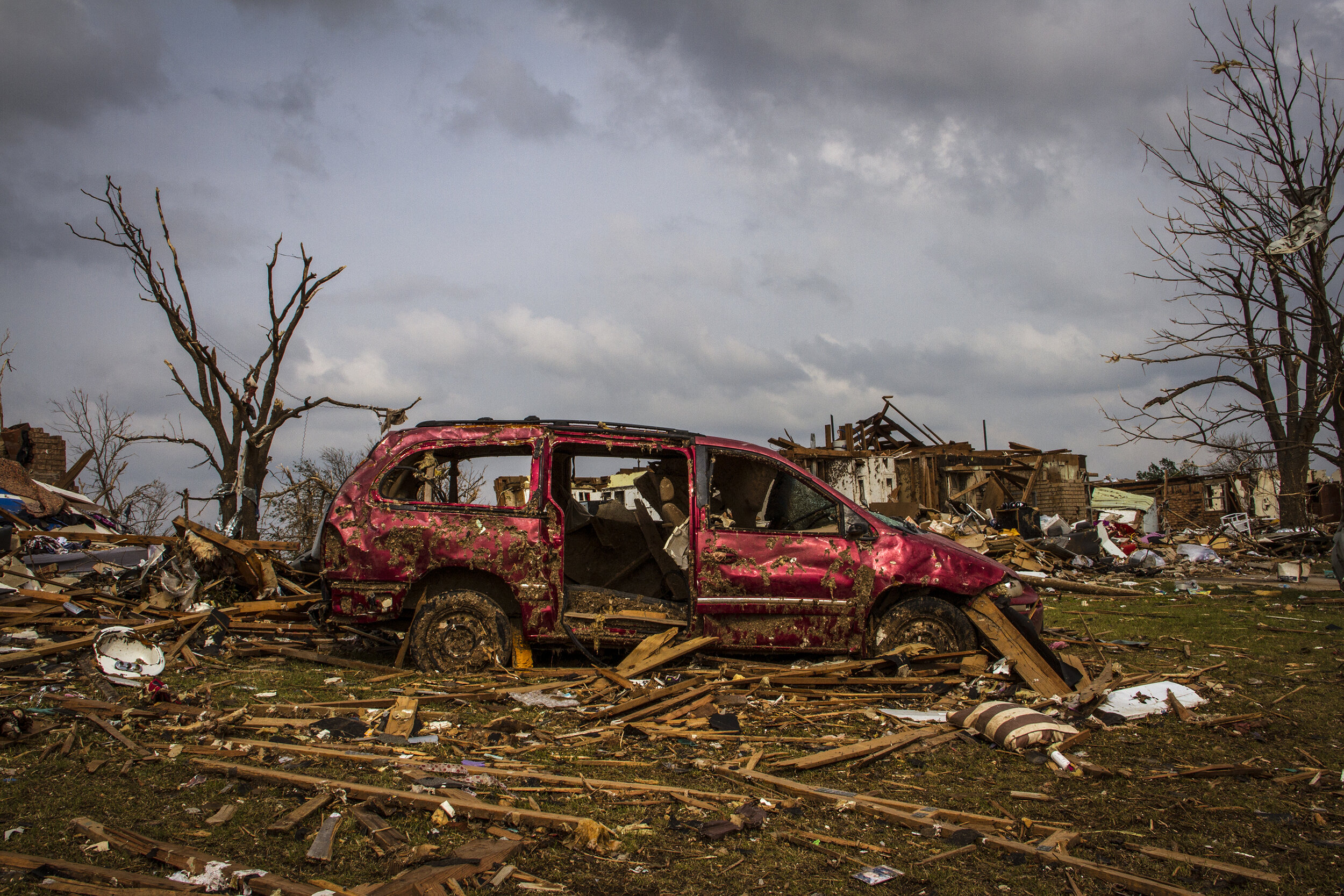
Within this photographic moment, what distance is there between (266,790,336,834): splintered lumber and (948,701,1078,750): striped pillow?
359cm

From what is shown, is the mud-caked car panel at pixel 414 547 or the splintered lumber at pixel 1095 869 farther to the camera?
the mud-caked car panel at pixel 414 547

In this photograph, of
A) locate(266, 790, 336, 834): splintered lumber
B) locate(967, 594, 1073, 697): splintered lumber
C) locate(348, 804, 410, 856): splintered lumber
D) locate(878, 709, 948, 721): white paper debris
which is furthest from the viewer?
locate(967, 594, 1073, 697): splintered lumber

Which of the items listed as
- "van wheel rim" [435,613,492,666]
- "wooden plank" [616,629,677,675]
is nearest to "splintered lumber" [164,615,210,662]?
"van wheel rim" [435,613,492,666]

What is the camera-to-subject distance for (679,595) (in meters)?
7.08

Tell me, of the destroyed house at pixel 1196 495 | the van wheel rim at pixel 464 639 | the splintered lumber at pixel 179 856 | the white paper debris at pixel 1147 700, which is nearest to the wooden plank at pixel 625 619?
the van wheel rim at pixel 464 639

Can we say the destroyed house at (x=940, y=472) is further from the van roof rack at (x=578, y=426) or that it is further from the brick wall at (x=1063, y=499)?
the van roof rack at (x=578, y=426)

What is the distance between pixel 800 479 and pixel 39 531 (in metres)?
9.31

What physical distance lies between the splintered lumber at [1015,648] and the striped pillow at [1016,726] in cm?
87

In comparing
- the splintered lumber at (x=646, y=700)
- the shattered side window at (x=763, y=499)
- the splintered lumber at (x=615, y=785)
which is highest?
the shattered side window at (x=763, y=499)

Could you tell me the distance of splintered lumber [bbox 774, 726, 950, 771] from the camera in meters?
4.19

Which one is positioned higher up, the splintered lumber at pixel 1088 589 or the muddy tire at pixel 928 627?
the muddy tire at pixel 928 627

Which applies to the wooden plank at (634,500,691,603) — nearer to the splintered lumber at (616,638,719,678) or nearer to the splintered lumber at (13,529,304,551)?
the splintered lumber at (616,638,719,678)

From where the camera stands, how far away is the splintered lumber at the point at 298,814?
10.3ft

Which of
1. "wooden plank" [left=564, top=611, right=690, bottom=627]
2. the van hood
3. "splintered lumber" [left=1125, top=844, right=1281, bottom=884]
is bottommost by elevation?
"splintered lumber" [left=1125, top=844, right=1281, bottom=884]
